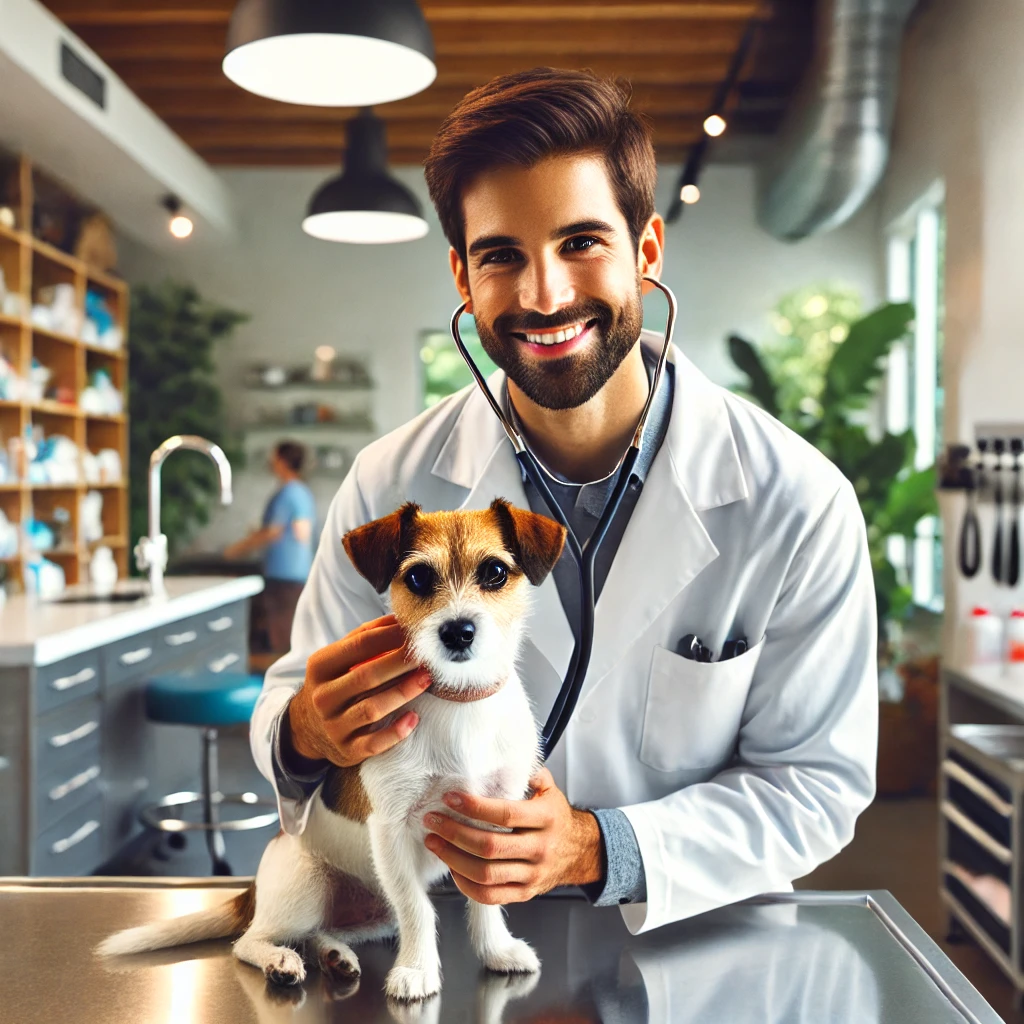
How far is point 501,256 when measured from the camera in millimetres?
938

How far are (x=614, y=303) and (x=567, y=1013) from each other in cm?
58

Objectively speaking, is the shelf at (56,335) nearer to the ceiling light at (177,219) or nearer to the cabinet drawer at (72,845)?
the ceiling light at (177,219)

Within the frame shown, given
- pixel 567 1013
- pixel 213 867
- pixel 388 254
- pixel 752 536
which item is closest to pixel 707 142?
pixel 388 254

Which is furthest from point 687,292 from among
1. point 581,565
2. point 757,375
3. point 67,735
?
point 581,565

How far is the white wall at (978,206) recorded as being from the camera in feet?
12.4

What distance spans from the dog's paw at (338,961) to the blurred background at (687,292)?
211 centimetres

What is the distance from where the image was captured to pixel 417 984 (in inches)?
31.0

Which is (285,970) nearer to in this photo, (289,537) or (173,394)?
(289,537)

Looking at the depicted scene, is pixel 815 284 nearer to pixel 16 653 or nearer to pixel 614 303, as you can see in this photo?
pixel 16 653

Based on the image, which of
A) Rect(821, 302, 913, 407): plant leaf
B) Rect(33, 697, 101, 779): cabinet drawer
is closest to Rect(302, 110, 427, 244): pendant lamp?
Rect(821, 302, 913, 407): plant leaf

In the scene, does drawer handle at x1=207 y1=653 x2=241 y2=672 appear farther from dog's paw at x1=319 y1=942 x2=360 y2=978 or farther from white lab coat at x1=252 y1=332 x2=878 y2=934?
dog's paw at x1=319 y1=942 x2=360 y2=978

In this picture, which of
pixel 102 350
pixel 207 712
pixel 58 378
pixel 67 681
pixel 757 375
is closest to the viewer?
pixel 67 681

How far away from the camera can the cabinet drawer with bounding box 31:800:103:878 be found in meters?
2.71

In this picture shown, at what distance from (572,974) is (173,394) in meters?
6.42
